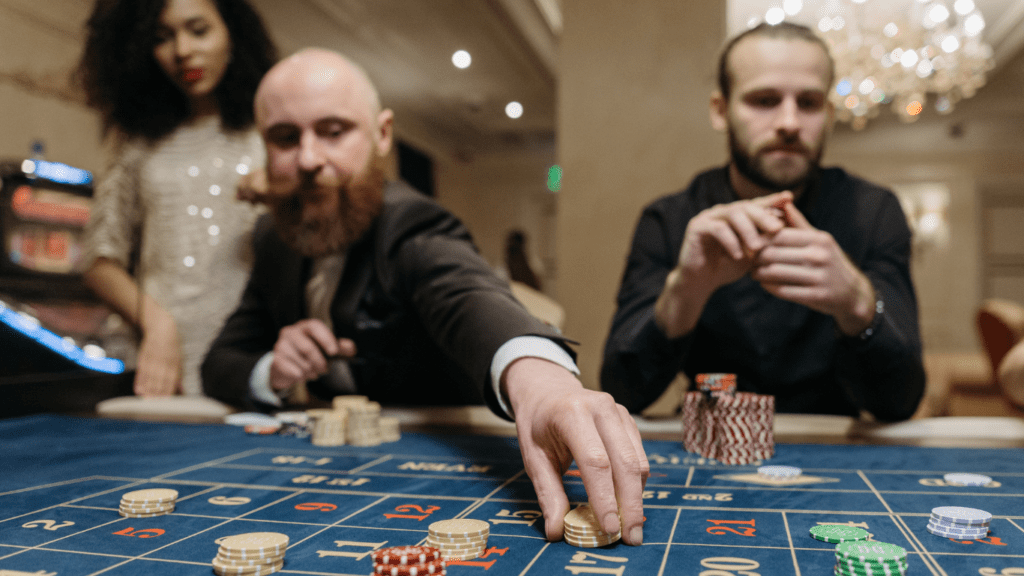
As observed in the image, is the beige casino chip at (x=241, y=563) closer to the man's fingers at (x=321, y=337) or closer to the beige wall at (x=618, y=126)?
the man's fingers at (x=321, y=337)

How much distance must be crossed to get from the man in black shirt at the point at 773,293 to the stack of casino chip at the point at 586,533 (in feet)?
2.78

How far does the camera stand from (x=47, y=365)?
6.88 feet

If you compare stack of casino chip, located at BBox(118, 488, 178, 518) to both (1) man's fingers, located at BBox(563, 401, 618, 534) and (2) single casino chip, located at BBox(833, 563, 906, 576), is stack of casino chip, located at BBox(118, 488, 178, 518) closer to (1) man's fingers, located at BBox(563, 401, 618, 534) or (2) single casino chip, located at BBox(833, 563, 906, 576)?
(1) man's fingers, located at BBox(563, 401, 618, 534)

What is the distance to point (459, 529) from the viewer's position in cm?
78

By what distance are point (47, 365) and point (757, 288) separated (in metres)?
2.09

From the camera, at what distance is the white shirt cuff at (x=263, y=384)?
6.22ft

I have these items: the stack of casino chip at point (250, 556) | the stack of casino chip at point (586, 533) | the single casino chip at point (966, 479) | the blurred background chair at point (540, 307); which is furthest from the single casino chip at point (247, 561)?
the blurred background chair at point (540, 307)

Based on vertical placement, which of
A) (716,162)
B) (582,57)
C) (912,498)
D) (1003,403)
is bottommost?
(1003,403)

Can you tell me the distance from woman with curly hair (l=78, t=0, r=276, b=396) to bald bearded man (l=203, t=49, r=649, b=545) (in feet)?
1.22

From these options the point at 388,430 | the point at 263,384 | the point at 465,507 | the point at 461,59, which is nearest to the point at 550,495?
the point at 465,507

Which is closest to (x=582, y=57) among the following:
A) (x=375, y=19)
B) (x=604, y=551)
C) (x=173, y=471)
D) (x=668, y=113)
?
(x=668, y=113)

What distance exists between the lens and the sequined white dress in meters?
2.52

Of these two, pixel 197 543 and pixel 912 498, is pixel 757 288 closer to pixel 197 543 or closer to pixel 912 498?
pixel 912 498

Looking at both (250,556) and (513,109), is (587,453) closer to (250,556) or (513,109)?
(250,556)
